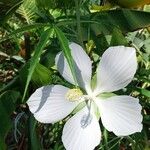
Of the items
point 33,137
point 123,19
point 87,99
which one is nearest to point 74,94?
point 87,99

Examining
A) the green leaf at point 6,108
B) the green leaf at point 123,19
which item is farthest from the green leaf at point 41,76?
the green leaf at point 123,19

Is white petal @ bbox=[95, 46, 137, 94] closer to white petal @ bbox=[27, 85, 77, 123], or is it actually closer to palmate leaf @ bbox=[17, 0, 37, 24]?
white petal @ bbox=[27, 85, 77, 123]

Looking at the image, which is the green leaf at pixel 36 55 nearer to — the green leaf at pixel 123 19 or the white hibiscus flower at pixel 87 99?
the white hibiscus flower at pixel 87 99

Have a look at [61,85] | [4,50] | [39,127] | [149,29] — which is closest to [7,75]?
[4,50]

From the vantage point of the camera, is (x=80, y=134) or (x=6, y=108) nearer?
(x=80, y=134)

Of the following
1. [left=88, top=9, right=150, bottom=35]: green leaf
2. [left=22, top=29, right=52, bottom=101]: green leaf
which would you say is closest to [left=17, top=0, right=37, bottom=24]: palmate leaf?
[left=88, top=9, right=150, bottom=35]: green leaf

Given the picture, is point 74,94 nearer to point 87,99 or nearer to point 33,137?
point 87,99

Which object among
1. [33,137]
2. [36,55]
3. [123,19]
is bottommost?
[33,137]
